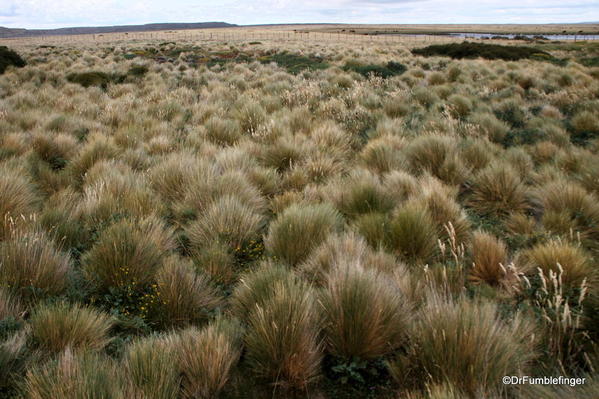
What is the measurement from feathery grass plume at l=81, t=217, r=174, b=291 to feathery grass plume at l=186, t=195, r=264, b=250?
1.99 ft

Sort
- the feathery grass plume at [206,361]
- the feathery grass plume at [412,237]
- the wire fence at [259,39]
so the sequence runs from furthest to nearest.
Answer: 1. the wire fence at [259,39]
2. the feathery grass plume at [412,237]
3. the feathery grass plume at [206,361]

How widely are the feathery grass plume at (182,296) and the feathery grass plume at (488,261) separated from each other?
238cm

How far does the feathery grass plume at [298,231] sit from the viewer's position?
4.06m

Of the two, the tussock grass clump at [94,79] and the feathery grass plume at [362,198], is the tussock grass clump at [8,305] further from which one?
the tussock grass clump at [94,79]

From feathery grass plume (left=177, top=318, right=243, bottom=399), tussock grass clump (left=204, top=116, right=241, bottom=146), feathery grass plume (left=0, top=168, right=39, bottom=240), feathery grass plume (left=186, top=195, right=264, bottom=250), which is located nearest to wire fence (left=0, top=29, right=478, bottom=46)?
tussock grass clump (left=204, top=116, right=241, bottom=146)

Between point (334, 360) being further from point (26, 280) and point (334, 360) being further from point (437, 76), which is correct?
point (437, 76)

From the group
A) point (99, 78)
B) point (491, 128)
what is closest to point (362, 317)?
point (491, 128)

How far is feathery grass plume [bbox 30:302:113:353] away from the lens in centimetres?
262

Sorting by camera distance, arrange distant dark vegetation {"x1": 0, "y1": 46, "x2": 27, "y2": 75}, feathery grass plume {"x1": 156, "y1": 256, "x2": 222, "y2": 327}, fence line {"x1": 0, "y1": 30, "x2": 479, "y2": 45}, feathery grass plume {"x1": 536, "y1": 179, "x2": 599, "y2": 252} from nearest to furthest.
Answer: feathery grass plume {"x1": 156, "y1": 256, "x2": 222, "y2": 327} < feathery grass plume {"x1": 536, "y1": 179, "x2": 599, "y2": 252} < distant dark vegetation {"x1": 0, "y1": 46, "x2": 27, "y2": 75} < fence line {"x1": 0, "y1": 30, "x2": 479, "y2": 45}

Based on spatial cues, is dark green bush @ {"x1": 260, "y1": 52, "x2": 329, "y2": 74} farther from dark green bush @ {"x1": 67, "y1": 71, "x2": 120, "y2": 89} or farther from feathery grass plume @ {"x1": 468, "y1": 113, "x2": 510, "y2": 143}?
feathery grass plume @ {"x1": 468, "y1": 113, "x2": 510, "y2": 143}

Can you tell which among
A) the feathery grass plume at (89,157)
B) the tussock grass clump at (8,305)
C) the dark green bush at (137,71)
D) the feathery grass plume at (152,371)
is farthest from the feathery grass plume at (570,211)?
the dark green bush at (137,71)

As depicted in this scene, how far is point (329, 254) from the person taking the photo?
368 cm

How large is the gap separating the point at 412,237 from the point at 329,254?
96 cm

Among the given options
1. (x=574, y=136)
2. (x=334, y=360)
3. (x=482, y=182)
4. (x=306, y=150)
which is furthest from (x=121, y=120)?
(x=574, y=136)
